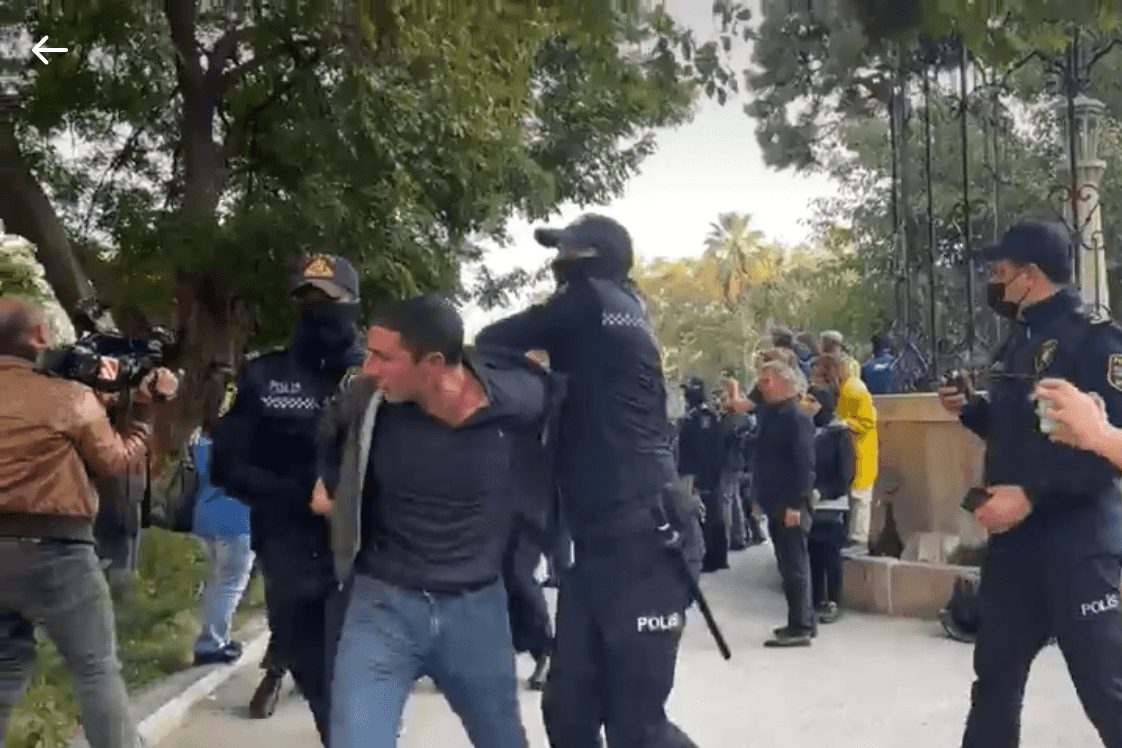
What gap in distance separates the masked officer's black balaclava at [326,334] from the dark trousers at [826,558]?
18.4 ft

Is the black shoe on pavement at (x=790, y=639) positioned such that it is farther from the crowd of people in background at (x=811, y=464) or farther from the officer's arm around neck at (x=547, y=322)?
the officer's arm around neck at (x=547, y=322)

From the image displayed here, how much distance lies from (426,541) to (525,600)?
0.61 metres

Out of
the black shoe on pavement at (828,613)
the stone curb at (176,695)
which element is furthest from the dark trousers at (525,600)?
the black shoe on pavement at (828,613)

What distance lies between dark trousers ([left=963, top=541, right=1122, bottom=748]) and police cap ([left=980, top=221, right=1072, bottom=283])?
3.07 feet

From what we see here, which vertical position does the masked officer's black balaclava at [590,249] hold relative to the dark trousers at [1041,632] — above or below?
above

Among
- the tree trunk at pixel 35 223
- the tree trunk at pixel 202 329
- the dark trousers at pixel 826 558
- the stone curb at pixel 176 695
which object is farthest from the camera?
the tree trunk at pixel 202 329

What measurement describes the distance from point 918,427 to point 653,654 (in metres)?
7.77

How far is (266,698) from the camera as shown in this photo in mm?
7688

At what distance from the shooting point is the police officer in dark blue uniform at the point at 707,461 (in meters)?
14.7

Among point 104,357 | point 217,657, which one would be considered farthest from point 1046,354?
point 217,657

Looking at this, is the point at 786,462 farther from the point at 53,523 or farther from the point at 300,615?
the point at 53,523

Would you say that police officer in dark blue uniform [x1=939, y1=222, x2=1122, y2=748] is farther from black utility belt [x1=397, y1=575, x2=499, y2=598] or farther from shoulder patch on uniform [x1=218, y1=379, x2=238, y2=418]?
shoulder patch on uniform [x1=218, y1=379, x2=238, y2=418]

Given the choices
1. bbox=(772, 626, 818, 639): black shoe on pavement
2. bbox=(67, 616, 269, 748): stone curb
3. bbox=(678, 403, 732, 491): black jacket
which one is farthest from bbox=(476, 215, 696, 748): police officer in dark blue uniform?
bbox=(678, 403, 732, 491): black jacket

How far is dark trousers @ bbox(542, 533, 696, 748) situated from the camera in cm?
459
